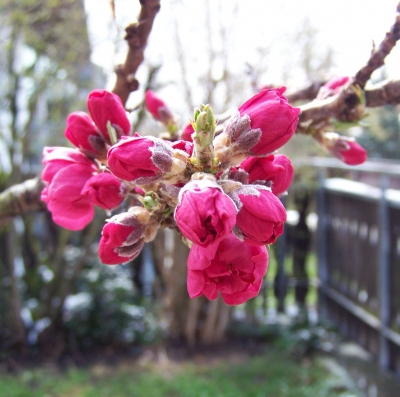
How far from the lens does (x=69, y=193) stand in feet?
2.86

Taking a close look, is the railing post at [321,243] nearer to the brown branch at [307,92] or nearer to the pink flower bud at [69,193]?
the brown branch at [307,92]

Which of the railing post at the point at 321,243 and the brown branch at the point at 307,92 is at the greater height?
the brown branch at the point at 307,92

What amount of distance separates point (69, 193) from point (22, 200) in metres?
0.63

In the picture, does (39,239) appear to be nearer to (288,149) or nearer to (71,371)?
(71,371)

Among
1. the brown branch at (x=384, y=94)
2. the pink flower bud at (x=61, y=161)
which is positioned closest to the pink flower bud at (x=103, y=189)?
the pink flower bud at (x=61, y=161)

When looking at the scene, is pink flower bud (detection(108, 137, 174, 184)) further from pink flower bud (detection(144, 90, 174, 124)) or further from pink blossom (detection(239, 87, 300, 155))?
pink flower bud (detection(144, 90, 174, 124))

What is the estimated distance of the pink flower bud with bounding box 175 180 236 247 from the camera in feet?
1.96

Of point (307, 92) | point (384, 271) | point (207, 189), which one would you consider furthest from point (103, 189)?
point (384, 271)

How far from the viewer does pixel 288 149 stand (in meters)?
5.83

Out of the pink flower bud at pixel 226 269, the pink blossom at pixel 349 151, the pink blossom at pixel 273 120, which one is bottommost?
the pink flower bud at pixel 226 269

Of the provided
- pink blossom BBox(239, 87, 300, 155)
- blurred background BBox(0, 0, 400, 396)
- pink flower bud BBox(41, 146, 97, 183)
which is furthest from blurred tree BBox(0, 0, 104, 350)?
pink blossom BBox(239, 87, 300, 155)

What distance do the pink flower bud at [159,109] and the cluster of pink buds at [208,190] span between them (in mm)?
330

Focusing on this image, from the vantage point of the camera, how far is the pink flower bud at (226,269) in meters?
0.70

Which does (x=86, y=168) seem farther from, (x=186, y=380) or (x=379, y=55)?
(x=186, y=380)
